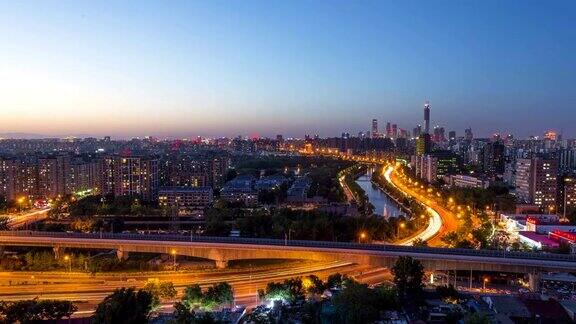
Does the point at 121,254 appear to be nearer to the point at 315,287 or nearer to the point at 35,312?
the point at 35,312

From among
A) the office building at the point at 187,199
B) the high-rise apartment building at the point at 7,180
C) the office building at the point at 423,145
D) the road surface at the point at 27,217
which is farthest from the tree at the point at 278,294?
the office building at the point at 423,145

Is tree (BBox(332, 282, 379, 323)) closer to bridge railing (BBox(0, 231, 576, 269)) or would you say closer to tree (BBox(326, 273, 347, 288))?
tree (BBox(326, 273, 347, 288))

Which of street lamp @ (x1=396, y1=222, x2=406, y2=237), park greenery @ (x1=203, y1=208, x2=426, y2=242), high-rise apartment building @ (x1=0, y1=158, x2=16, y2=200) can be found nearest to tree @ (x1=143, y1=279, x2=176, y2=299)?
park greenery @ (x1=203, y1=208, x2=426, y2=242)

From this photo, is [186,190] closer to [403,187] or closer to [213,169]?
[213,169]

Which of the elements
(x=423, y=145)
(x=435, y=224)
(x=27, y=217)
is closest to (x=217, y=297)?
(x=435, y=224)

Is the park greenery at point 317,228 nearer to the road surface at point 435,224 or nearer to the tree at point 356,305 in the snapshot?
the road surface at point 435,224

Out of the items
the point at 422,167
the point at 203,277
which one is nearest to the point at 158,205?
the point at 203,277

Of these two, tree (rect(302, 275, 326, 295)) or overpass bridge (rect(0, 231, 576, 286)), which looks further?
overpass bridge (rect(0, 231, 576, 286))
